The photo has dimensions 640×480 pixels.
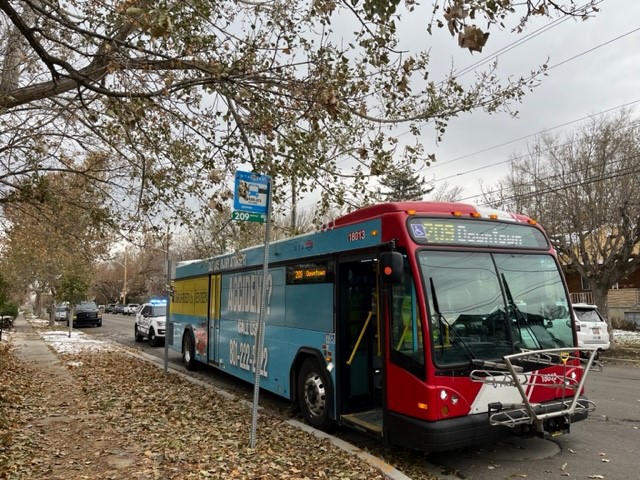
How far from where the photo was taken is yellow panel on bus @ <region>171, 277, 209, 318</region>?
12078 mm

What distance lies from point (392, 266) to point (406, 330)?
0.76 meters

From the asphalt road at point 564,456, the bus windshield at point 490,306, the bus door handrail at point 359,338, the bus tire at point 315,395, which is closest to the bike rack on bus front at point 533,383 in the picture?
the bus windshield at point 490,306

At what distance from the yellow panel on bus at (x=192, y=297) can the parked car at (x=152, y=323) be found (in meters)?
5.68

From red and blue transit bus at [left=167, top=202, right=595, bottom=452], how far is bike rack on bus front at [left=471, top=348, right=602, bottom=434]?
0.6 inches

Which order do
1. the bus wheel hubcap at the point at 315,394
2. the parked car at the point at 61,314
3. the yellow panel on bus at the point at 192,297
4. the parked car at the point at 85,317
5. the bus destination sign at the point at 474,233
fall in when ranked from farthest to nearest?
the parked car at the point at 61,314 → the parked car at the point at 85,317 → the yellow panel on bus at the point at 192,297 → the bus wheel hubcap at the point at 315,394 → the bus destination sign at the point at 474,233

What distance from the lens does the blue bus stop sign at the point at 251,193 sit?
5.89 m

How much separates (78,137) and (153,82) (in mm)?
5306

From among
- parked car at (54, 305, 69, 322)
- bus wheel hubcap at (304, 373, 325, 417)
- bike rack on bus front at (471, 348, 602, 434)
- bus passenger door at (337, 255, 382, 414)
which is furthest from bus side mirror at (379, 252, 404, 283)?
parked car at (54, 305, 69, 322)

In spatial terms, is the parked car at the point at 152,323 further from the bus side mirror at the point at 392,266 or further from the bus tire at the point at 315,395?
the bus side mirror at the point at 392,266

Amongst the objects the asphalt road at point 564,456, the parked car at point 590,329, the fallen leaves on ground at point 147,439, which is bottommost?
the asphalt road at point 564,456

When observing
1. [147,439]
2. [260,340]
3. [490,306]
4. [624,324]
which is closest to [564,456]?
[490,306]

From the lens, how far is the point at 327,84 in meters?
5.87

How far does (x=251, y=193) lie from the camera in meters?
6.00

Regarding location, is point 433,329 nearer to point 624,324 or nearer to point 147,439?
point 147,439
